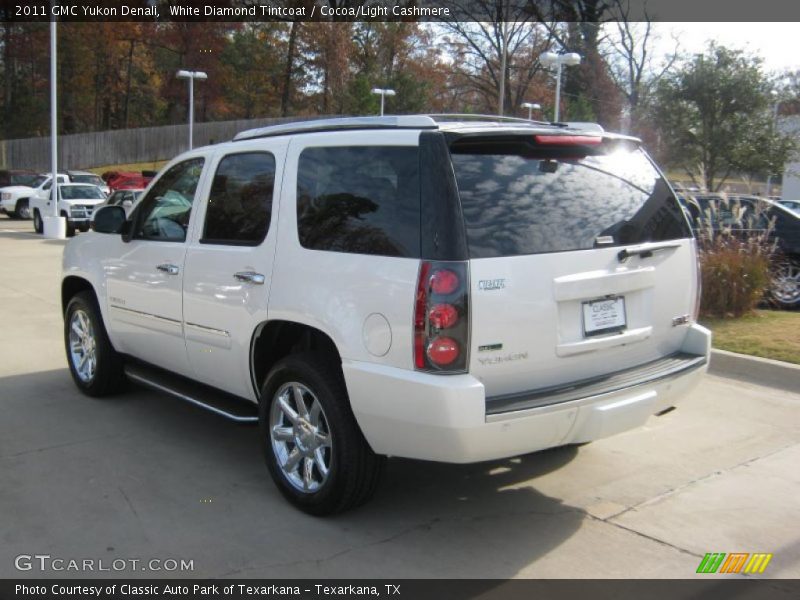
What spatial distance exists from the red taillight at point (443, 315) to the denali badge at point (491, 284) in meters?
0.16

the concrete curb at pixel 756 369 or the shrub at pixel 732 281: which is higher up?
the shrub at pixel 732 281

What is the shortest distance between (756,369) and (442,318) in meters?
4.87

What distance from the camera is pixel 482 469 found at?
15.6 feet

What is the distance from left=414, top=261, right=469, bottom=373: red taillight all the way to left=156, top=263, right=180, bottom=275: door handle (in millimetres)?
2123

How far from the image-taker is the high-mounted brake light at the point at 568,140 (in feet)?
12.5

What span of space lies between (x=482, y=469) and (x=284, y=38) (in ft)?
192

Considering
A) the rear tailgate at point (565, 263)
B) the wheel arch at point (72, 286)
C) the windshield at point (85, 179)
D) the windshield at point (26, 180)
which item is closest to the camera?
the rear tailgate at point (565, 263)

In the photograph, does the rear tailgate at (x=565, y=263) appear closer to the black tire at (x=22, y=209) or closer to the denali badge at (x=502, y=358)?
the denali badge at (x=502, y=358)

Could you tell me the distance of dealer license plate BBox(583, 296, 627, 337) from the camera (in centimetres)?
379

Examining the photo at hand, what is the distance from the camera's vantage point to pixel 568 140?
390 cm

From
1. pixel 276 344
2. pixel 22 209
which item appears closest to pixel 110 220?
pixel 276 344

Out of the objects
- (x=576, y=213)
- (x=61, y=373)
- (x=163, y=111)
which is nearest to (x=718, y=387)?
(x=576, y=213)

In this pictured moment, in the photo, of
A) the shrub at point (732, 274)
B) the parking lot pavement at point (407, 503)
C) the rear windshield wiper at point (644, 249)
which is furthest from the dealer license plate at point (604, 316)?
the shrub at point (732, 274)

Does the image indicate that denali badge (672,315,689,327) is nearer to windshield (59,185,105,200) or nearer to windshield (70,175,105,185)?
windshield (59,185,105,200)
